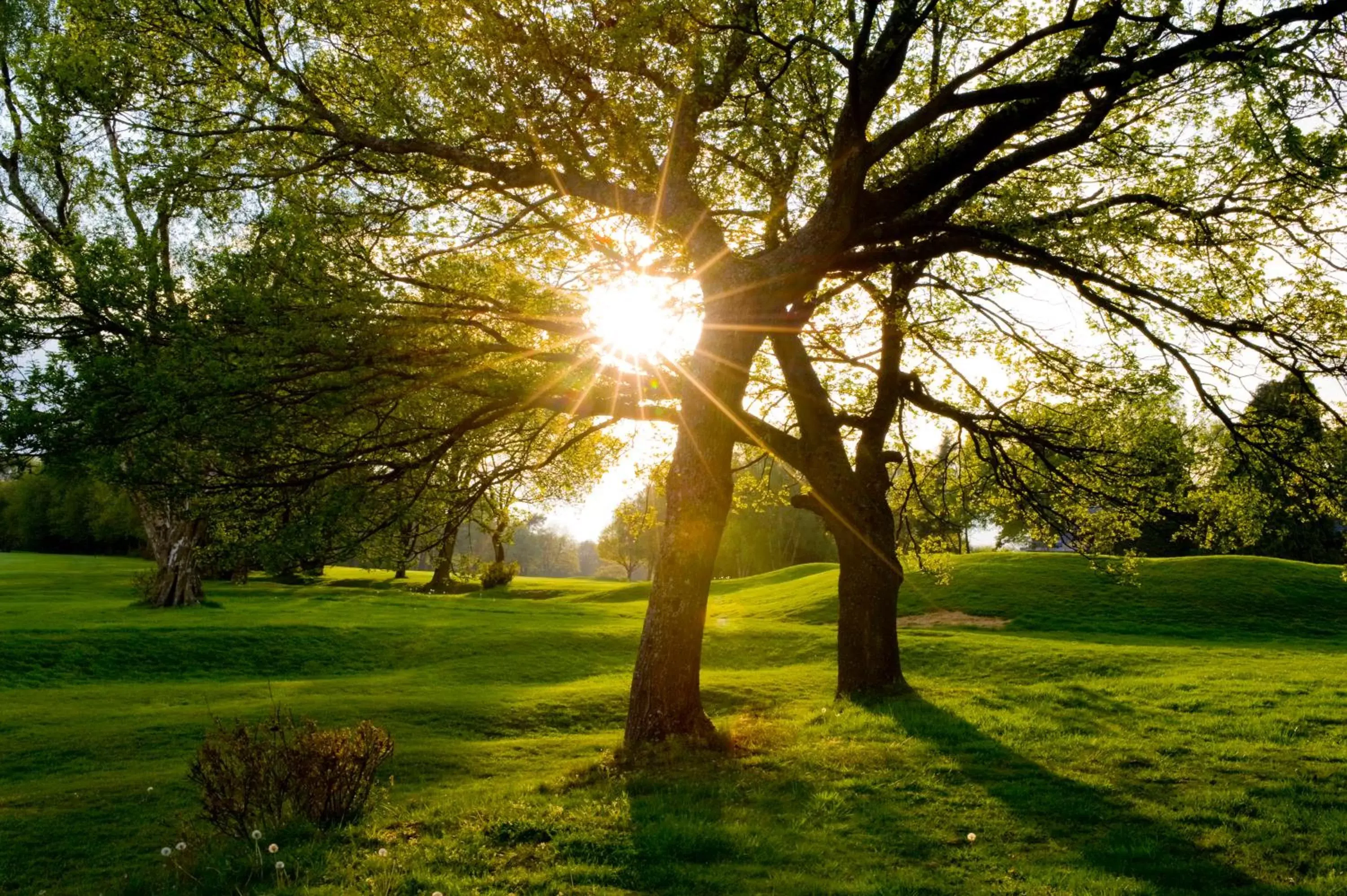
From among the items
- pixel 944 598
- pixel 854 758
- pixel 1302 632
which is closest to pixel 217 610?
pixel 854 758

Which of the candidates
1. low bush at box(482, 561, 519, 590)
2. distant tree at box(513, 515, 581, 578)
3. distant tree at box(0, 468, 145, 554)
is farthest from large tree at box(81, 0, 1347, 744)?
distant tree at box(513, 515, 581, 578)

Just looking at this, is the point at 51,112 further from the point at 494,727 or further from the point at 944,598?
the point at 944,598

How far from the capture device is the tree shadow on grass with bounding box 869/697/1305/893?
712 cm

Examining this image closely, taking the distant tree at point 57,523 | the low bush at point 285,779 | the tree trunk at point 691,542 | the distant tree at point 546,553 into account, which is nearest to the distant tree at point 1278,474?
the tree trunk at point 691,542

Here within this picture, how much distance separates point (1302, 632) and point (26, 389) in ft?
133

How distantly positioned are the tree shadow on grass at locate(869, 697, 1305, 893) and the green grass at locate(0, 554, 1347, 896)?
45 mm

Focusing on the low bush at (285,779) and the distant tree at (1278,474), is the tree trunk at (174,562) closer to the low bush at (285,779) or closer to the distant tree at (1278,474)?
the low bush at (285,779)

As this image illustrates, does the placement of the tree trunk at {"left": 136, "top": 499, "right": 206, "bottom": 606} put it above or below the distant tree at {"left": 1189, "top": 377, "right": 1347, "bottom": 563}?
below

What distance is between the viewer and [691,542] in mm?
12422

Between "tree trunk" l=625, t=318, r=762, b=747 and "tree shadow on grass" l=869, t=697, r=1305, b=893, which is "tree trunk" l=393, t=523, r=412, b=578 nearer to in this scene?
"tree trunk" l=625, t=318, r=762, b=747

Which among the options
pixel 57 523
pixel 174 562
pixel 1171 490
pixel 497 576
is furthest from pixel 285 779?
pixel 57 523

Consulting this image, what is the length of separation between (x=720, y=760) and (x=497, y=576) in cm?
4941

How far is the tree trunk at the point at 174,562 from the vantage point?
34375 millimetres

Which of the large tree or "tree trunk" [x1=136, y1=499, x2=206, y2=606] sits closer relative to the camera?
the large tree
